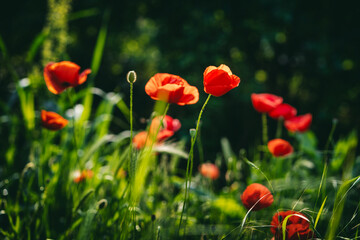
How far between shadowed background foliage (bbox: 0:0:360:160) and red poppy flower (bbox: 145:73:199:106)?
69.9 inches

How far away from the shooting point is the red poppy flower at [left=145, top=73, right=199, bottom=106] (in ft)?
2.53

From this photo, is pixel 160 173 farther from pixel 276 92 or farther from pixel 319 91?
pixel 276 92

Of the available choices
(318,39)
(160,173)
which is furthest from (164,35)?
(160,173)

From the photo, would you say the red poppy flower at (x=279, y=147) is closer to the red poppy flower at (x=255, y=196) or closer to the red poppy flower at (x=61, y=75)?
the red poppy flower at (x=255, y=196)

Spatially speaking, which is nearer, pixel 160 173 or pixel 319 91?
pixel 160 173

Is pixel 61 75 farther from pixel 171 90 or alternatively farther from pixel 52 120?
pixel 171 90

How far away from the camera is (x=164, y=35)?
3.47 metres

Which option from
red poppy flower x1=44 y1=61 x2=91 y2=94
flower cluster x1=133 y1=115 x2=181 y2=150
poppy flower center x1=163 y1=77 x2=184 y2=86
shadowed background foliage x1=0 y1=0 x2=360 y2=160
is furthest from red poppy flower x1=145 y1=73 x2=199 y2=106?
shadowed background foliage x1=0 y1=0 x2=360 y2=160

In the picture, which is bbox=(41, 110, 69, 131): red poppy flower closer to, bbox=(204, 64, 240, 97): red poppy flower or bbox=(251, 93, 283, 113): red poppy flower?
bbox=(204, 64, 240, 97): red poppy flower

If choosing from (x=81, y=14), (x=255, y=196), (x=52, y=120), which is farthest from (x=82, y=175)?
(x=81, y=14)

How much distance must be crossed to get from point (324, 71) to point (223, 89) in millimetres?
2628

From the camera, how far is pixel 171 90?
0.77 meters

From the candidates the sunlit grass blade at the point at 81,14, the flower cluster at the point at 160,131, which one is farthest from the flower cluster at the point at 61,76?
A: the sunlit grass blade at the point at 81,14

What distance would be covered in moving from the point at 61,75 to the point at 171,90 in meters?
0.44
